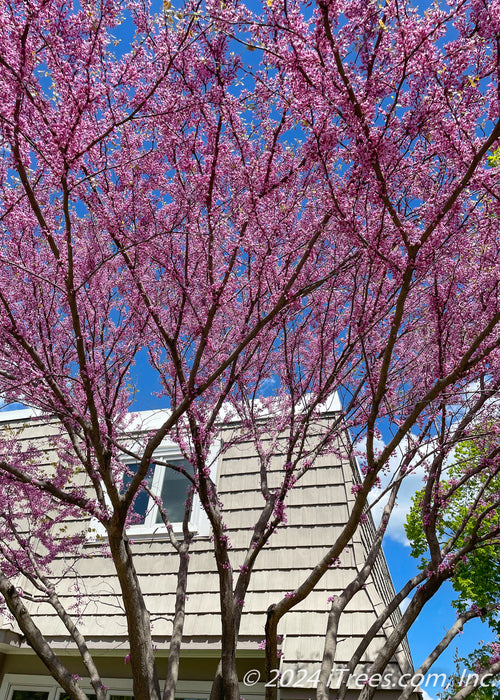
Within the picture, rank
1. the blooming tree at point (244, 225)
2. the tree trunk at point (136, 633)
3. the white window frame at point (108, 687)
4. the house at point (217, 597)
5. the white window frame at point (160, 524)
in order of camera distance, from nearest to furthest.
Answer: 1. the blooming tree at point (244, 225)
2. the tree trunk at point (136, 633)
3. the house at point (217, 597)
4. the white window frame at point (108, 687)
5. the white window frame at point (160, 524)

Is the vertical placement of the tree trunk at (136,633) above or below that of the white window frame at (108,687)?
above

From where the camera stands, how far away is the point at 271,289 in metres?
4.48

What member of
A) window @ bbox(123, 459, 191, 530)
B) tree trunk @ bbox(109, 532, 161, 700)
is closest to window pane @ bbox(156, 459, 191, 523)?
window @ bbox(123, 459, 191, 530)

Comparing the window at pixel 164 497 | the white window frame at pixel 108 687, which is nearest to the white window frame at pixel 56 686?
the white window frame at pixel 108 687

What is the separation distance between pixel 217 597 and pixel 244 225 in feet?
15.4

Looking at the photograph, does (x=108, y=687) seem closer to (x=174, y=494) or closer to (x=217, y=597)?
(x=217, y=597)

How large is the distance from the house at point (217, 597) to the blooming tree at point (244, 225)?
4.42 ft

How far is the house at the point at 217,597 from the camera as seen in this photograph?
5.45m

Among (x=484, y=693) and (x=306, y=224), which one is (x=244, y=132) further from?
(x=484, y=693)

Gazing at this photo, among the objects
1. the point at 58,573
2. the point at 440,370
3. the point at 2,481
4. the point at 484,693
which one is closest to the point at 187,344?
the point at 2,481

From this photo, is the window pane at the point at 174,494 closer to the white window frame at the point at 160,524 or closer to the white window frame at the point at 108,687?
the white window frame at the point at 160,524

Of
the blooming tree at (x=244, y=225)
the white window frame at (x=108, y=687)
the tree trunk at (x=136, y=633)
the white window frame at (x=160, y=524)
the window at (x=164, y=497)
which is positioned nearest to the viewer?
the blooming tree at (x=244, y=225)

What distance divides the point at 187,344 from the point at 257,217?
2129 mm

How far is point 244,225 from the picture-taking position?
4.11 metres
